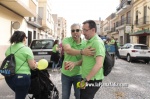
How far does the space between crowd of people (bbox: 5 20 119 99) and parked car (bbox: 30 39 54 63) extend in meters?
9.35

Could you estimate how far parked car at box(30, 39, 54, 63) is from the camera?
1322cm

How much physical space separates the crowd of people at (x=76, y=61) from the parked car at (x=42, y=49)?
9.35 m

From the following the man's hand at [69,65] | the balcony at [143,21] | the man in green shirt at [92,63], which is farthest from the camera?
the balcony at [143,21]

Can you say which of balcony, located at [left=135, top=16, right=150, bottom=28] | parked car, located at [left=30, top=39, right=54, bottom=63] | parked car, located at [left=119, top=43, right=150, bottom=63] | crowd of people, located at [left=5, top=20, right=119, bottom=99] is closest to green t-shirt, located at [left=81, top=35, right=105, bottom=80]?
crowd of people, located at [left=5, top=20, right=119, bottom=99]

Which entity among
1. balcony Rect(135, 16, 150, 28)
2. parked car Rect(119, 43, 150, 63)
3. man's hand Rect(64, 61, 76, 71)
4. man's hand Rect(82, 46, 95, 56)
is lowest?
parked car Rect(119, 43, 150, 63)

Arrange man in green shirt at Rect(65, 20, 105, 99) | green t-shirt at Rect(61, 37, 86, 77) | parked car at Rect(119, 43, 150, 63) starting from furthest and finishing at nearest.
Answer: parked car at Rect(119, 43, 150, 63), green t-shirt at Rect(61, 37, 86, 77), man in green shirt at Rect(65, 20, 105, 99)

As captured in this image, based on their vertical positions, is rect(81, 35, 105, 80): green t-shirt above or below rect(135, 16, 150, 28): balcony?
below

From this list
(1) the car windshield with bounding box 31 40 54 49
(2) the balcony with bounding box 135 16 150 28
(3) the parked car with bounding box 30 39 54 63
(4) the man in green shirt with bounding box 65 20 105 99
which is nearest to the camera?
(4) the man in green shirt with bounding box 65 20 105 99

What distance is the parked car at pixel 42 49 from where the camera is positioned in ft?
43.4

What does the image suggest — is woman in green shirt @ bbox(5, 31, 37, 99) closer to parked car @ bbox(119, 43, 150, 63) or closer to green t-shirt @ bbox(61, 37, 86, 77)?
green t-shirt @ bbox(61, 37, 86, 77)

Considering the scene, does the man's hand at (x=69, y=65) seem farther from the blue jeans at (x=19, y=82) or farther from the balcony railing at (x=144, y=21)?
the balcony railing at (x=144, y=21)

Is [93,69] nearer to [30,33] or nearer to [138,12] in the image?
[30,33]

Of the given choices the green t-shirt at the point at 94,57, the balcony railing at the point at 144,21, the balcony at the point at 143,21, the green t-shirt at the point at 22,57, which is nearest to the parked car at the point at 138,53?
the balcony at the point at 143,21

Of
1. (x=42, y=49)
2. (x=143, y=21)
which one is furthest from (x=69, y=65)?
(x=143, y=21)
